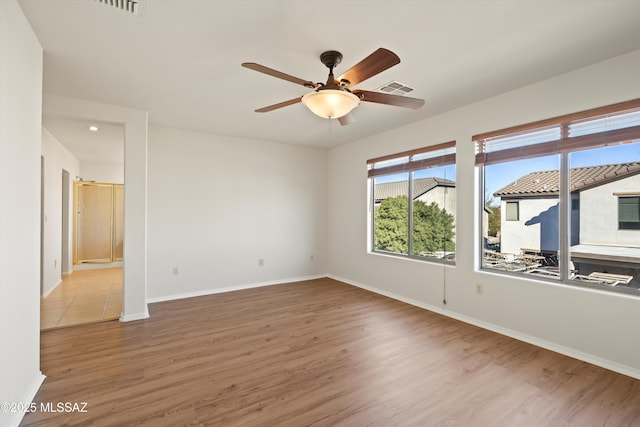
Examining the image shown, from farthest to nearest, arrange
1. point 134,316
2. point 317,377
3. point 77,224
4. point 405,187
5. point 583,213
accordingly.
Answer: point 77,224, point 405,187, point 134,316, point 583,213, point 317,377

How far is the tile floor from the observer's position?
12.1 ft

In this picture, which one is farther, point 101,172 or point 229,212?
point 101,172

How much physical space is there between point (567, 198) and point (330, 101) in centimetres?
263

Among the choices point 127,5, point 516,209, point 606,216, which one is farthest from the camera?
point 516,209

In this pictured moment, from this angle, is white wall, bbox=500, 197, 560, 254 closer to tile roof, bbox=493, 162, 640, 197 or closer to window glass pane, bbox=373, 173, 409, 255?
tile roof, bbox=493, 162, 640, 197

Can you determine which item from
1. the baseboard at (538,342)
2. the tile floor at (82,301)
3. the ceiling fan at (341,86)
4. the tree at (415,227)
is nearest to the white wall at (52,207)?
the tile floor at (82,301)

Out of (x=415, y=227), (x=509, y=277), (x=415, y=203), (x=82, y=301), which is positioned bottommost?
(x=82, y=301)

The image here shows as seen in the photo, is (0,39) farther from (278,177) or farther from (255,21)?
(278,177)

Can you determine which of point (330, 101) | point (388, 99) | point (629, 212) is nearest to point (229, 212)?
point (330, 101)

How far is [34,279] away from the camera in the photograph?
7.43 feet

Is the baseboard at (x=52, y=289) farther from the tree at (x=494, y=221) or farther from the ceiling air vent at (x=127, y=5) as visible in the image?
the tree at (x=494, y=221)

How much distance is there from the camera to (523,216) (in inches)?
133

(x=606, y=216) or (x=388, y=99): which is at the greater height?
(x=388, y=99)

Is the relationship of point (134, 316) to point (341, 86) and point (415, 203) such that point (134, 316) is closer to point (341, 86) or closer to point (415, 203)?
point (341, 86)
